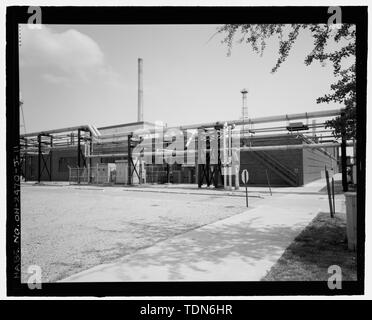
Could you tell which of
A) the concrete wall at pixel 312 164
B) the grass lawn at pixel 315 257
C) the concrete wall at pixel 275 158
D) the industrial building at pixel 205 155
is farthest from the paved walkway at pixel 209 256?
the concrete wall at pixel 312 164

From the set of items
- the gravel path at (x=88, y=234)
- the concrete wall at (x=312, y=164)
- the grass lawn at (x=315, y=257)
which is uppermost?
the concrete wall at (x=312, y=164)

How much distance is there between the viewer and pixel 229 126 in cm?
2014

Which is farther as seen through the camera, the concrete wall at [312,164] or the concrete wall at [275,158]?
the concrete wall at [312,164]

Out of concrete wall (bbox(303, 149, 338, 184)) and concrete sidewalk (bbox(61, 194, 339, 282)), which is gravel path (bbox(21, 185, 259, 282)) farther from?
concrete wall (bbox(303, 149, 338, 184))

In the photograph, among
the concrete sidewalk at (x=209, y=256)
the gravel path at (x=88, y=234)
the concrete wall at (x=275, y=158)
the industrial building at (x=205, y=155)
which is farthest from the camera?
the concrete wall at (x=275, y=158)

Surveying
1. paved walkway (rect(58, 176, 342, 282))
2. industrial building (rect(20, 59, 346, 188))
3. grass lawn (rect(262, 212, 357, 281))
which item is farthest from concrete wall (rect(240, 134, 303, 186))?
grass lawn (rect(262, 212, 357, 281))

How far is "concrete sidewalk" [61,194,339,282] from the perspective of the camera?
11.4 ft

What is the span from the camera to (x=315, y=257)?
161 inches

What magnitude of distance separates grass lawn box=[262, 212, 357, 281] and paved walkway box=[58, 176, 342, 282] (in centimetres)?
17

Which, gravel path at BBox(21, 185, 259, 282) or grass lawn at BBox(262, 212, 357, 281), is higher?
grass lawn at BBox(262, 212, 357, 281)

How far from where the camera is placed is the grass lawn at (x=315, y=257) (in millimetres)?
3359

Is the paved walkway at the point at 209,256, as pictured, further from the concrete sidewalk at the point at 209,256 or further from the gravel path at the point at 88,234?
the gravel path at the point at 88,234

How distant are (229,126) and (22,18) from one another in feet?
60.8

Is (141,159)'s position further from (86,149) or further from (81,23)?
(81,23)
